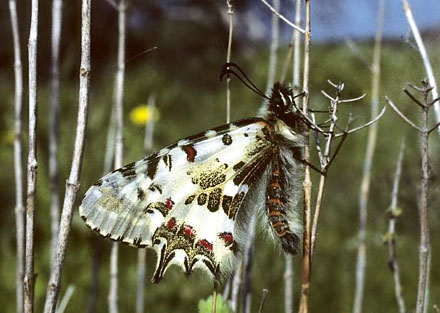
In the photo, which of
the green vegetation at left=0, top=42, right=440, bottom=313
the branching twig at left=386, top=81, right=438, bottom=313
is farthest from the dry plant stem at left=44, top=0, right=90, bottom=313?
the branching twig at left=386, top=81, right=438, bottom=313

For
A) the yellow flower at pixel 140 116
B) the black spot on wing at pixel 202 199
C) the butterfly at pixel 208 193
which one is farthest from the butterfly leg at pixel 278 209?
the yellow flower at pixel 140 116

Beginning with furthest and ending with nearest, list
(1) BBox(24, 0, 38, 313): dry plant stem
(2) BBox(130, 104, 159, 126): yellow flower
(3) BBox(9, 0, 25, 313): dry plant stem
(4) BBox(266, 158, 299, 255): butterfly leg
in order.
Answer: (2) BBox(130, 104, 159, 126): yellow flower → (3) BBox(9, 0, 25, 313): dry plant stem → (4) BBox(266, 158, 299, 255): butterfly leg → (1) BBox(24, 0, 38, 313): dry plant stem

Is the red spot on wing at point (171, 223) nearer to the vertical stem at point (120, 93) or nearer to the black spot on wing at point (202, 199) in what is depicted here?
the black spot on wing at point (202, 199)

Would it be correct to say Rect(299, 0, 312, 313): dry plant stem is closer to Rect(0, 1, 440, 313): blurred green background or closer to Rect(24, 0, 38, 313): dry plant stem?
Rect(0, 1, 440, 313): blurred green background

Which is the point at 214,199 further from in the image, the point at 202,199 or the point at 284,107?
the point at 284,107

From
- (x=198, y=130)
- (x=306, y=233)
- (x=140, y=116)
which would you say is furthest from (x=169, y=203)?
(x=198, y=130)

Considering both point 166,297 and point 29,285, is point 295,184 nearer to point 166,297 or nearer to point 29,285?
point 29,285
